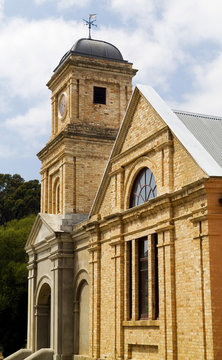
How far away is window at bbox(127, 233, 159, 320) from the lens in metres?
18.4

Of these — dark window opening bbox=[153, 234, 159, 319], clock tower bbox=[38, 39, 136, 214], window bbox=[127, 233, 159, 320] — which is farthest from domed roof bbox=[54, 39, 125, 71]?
dark window opening bbox=[153, 234, 159, 319]

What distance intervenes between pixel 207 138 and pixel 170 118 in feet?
4.52

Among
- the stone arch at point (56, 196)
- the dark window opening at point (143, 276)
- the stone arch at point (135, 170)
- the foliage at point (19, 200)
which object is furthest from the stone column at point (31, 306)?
the foliage at point (19, 200)

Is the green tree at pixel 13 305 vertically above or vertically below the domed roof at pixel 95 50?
below

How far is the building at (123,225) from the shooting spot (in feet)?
52.5

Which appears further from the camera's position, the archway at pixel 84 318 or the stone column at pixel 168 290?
the archway at pixel 84 318

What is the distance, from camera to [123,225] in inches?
829

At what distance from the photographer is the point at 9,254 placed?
139 ft

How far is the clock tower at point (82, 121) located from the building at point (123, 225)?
0.17 ft

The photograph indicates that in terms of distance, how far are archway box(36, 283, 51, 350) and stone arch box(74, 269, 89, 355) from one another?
4.17 m

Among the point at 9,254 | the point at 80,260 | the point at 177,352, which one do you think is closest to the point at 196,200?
the point at 177,352

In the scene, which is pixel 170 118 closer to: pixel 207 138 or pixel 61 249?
pixel 207 138

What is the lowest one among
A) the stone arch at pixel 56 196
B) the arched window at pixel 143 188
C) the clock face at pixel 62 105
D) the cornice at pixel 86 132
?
the arched window at pixel 143 188

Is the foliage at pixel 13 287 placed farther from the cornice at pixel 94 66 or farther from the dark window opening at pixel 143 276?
the dark window opening at pixel 143 276
